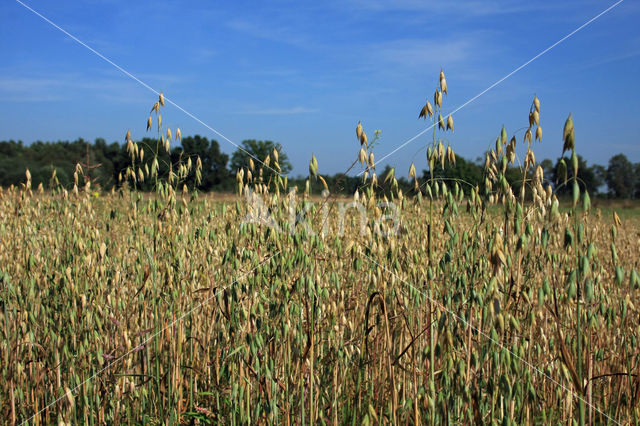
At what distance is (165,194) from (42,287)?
1.10 meters

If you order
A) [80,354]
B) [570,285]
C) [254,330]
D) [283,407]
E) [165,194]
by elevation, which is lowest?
[283,407]

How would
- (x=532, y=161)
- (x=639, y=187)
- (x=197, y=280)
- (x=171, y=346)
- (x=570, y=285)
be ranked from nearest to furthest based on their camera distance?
(x=570, y=285) < (x=532, y=161) < (x=171, y=346) < (x=197, y=280) < (x=639, y=187)

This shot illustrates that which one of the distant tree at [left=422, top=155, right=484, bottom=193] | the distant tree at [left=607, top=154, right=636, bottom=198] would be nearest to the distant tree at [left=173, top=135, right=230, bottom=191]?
the distant tree at [left=422, top=155, right=484, bottom=193]

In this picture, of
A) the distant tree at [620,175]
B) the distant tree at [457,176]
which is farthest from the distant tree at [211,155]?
the distant tree at [620,175]

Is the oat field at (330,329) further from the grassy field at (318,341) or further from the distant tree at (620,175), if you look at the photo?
the distant tree at (620,175)

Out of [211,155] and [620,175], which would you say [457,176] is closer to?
[211,155]

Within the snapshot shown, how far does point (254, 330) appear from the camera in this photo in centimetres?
210

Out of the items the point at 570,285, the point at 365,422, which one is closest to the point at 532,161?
the point at 570,285

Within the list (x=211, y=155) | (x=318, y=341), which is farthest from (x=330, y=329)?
(x=211, y=155)

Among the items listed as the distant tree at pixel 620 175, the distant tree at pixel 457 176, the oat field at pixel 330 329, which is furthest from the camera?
the distant tree at pixel 620 175

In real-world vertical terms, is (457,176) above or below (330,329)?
above

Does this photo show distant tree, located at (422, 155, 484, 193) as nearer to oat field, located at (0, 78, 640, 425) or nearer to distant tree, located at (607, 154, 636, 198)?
oat field, located at (0, 78, 640, 425)

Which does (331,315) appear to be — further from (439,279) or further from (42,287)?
(42,287)

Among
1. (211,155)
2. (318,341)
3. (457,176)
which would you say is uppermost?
(211,155)
